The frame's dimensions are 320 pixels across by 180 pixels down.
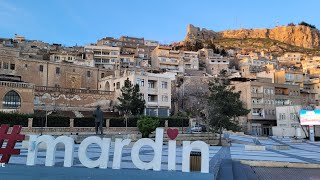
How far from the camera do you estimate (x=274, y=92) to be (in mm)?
60031

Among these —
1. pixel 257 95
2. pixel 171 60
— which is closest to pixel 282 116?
pixel 257 95

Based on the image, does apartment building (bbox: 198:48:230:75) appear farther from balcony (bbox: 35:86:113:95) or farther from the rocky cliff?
the rocky cliff

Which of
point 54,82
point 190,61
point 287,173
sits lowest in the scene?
point 287,173

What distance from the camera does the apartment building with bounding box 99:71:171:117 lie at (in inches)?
2094

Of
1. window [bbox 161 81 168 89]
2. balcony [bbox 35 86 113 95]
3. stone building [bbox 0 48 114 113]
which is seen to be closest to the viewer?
stone building [bbox 0 48 114 113]

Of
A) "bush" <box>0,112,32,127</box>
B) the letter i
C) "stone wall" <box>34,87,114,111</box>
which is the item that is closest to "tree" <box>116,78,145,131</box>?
"stone wall" <box>34,87,114,111</box>

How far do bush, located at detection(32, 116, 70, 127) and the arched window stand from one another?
9617 mm

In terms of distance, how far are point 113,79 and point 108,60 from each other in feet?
82.7

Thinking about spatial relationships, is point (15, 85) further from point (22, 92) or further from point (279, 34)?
point (279, 34)

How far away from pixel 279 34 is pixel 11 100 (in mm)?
139995

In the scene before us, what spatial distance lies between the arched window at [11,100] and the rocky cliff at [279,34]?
107699 mm

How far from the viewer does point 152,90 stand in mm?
54281

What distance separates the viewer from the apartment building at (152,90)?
2094 inches

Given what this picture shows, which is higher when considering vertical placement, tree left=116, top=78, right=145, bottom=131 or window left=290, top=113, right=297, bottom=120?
tree left=116, top=78, right=145, bottom=131
